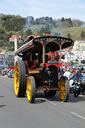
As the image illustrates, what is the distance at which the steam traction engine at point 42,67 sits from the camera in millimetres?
9859

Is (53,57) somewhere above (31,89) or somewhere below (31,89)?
above

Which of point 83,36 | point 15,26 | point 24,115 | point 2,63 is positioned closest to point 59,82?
point 24,115

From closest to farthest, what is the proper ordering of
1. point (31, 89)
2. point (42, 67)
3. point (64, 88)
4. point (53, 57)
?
point (31, 89) → point (53, 57) → point (42, 67) → point (64, 88)

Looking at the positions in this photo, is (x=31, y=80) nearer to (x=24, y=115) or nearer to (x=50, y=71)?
(x=50, y=71)

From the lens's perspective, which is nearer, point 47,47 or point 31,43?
point 31,43

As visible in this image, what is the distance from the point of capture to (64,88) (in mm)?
10438

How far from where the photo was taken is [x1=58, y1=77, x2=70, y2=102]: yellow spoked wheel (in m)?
9.97

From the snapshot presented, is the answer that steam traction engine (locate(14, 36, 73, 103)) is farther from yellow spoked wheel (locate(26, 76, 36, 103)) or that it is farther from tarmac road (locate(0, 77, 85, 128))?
tarmac road (locate(0, 77, 85, 128))

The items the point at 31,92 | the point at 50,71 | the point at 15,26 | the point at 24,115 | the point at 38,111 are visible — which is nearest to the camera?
the point at 24,115

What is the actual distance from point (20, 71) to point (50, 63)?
1901 mm

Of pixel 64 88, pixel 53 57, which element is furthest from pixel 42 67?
pixel 64 88

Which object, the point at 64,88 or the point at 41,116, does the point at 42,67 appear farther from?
the point at 41,116

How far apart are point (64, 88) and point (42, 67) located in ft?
4.23

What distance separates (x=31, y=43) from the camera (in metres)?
9.77
